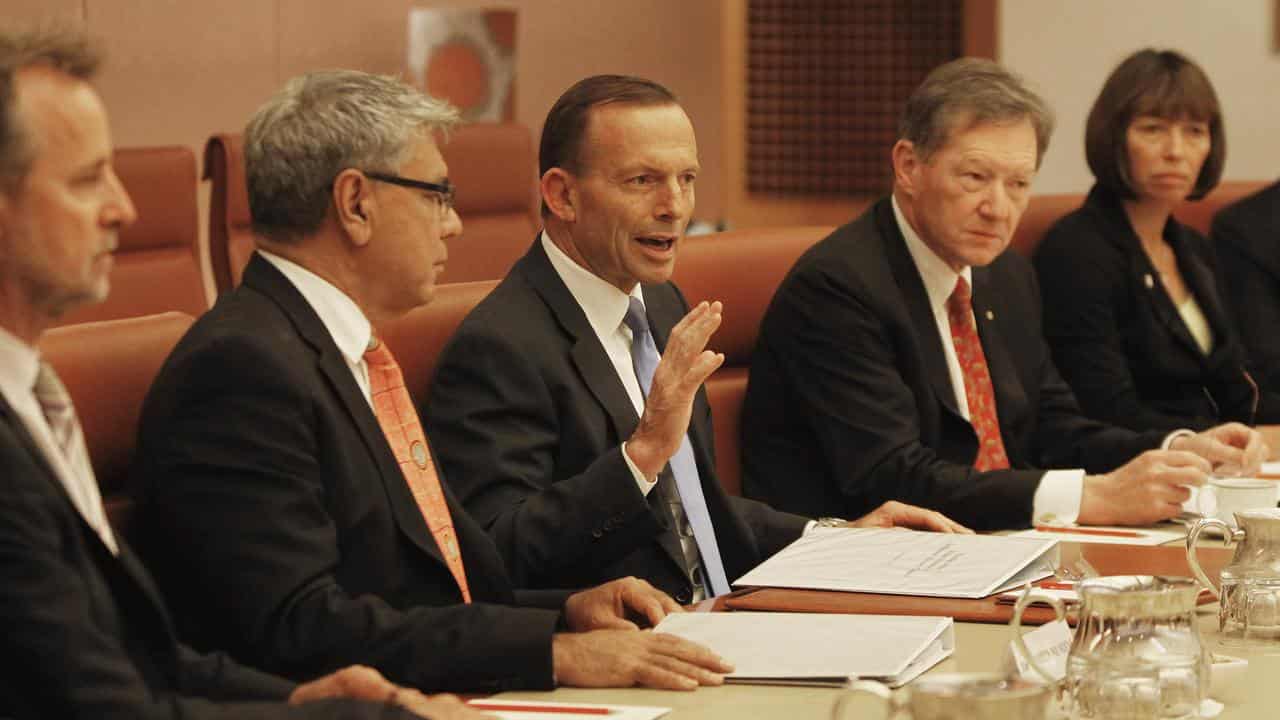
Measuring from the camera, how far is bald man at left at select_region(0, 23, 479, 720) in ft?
4.53

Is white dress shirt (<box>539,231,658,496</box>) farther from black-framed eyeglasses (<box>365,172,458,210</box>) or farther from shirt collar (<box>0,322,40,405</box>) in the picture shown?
shirt collar (<box>0,322,40,405</box>)

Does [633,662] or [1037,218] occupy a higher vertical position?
[1037,218]


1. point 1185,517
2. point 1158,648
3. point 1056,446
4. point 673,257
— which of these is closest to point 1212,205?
point 1056,446

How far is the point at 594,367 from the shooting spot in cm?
249

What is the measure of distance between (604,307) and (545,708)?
0.96 metres

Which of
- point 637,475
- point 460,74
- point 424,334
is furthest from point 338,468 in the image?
point 460,74

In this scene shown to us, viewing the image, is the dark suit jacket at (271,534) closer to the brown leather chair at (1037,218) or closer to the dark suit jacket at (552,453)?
the dark suit jacket at (552,453)

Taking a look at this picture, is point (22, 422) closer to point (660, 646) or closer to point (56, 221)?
point (56, 221)

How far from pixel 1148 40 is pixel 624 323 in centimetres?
426

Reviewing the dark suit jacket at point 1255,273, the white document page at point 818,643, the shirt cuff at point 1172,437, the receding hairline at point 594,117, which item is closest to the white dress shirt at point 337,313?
the white document page at point 818,643

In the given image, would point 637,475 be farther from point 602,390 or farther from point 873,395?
point 873,395

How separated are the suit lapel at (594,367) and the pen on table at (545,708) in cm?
70

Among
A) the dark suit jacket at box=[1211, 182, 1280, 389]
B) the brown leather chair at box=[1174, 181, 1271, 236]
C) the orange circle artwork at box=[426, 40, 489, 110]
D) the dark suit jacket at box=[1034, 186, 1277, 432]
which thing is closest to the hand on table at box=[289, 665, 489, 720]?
the dark suit jacket at box=[1034, 186, 1277, 432]

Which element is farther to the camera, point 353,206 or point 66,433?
point 353,206
